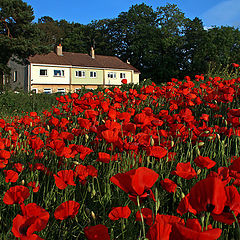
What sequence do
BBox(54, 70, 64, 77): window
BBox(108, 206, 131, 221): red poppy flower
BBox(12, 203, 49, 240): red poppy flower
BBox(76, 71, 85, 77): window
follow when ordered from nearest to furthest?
BBox(12, 203, 49, 240): red poppy flower, BBox(108, 206, 131, 221): red poppy flower, BBox(54, 70, 64, 77): window, BBox(76, 71, 85, 77): window

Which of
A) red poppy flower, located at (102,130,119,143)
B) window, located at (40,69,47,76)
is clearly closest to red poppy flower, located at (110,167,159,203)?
red poppy flower, located at (102,130,119,143)

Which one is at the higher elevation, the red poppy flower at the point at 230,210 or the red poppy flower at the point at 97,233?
the red poppy flower at the point at 230,210

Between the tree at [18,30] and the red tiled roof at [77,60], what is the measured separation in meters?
5.02

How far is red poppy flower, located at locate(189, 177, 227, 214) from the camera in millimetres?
654

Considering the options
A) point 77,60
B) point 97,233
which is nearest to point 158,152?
point 97,233

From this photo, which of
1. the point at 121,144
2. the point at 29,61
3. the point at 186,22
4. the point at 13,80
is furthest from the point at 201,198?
the point at 186,22

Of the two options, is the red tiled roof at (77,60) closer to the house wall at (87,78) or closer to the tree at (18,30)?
the house wall at (87,78)

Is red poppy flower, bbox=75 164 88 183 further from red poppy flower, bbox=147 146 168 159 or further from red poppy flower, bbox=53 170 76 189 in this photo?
red poppy flower, bbox=147 146 168 159

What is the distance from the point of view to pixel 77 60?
105ft

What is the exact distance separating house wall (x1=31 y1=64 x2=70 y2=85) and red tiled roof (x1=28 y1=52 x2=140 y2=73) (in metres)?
0.56

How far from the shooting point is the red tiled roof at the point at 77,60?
28.9 meters

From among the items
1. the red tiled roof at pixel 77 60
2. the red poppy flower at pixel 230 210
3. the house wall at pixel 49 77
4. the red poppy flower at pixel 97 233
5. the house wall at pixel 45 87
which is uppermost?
the red tiled roof at pixel 77 60

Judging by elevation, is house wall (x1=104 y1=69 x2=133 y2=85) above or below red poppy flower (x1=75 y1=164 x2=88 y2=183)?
above

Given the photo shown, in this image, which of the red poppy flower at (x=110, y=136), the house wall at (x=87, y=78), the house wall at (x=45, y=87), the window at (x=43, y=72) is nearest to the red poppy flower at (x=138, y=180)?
the red poppy flower at (x=110, y=136)
